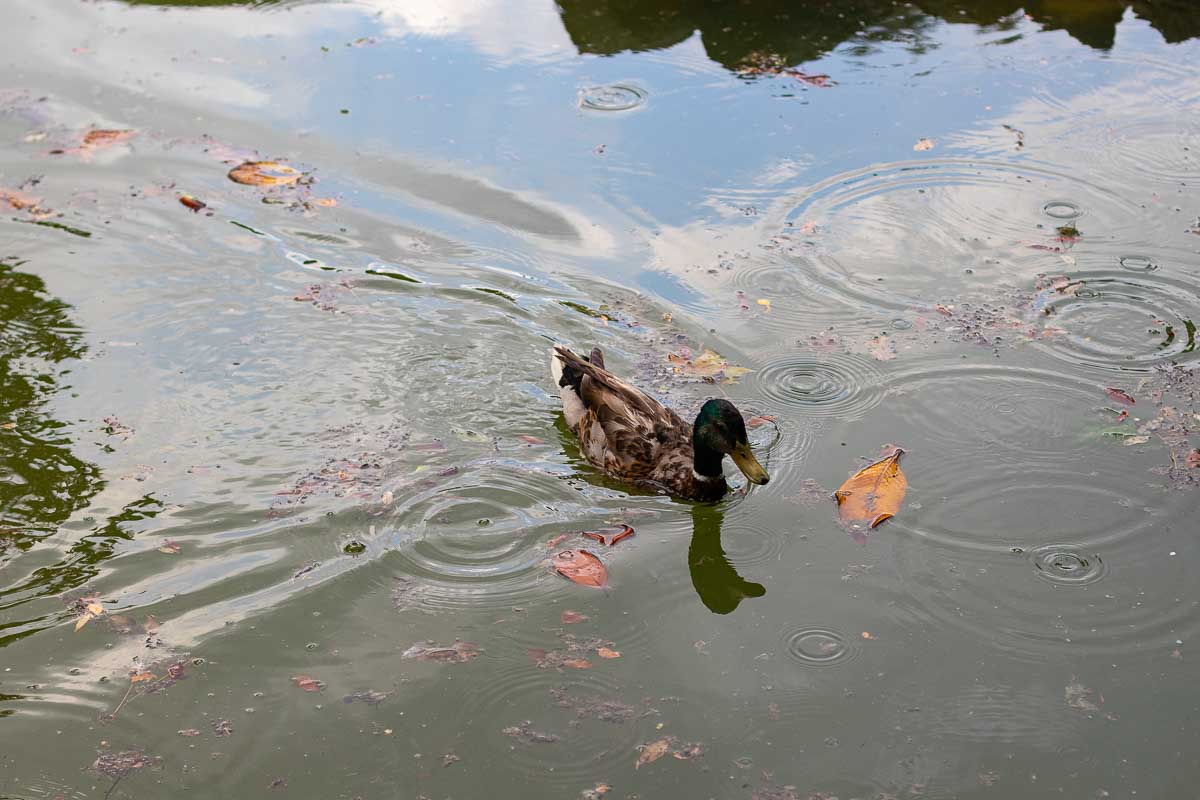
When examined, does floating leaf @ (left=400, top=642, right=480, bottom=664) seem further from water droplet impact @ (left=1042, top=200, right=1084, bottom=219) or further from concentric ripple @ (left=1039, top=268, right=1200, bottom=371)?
water droplet impact @ (left=1042, top=200, right=1084, bottom=219)

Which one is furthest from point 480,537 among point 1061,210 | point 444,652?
point 1061,210

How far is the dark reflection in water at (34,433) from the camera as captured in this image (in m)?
6.25

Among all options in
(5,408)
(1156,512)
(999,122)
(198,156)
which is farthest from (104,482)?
(999,122)

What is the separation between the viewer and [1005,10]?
479 inches

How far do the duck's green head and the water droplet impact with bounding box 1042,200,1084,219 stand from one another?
148 inches

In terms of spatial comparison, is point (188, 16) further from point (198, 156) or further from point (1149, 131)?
point (1149, 131)

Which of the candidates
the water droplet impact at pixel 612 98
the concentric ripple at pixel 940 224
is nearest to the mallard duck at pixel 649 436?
the concentric ripple at pixel 940 224

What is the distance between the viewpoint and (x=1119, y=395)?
23.1 feet

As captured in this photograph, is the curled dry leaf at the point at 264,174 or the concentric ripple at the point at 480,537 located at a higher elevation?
the curled dry leaf at the point at 264,174

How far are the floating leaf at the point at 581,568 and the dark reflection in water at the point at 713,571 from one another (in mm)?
474

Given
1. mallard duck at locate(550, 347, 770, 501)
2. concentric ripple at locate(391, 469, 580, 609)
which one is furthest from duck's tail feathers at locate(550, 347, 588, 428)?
concentric ripple at locate(391, 469, 580, 609)

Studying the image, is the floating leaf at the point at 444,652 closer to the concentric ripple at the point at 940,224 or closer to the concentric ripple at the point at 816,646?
the concentric ripple at the point at 816,646

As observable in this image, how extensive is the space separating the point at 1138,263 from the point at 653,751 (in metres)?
5.26

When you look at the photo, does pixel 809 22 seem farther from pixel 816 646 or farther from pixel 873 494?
pixel 816 646
